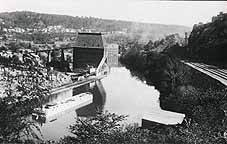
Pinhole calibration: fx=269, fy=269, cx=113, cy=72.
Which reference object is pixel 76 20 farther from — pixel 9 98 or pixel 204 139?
pixel 204 139

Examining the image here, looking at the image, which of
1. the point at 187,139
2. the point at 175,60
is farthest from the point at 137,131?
the point at 175,60

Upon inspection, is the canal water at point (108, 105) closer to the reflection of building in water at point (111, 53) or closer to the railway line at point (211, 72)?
the reflection of building in water at point (111, 53)

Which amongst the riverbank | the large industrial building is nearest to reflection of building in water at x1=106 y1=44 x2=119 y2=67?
the large industrial building

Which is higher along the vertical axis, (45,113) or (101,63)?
(101,63)

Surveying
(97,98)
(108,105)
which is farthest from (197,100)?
(97,98)

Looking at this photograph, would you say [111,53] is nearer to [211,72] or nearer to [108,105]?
[108,105]

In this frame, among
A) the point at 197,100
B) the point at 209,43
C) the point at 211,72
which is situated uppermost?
the point at 209,43

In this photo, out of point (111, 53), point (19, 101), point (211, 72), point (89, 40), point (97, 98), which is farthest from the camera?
point (111, 53)
